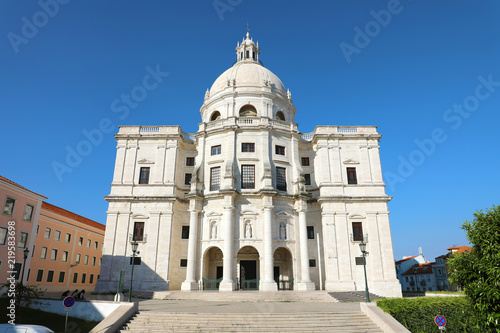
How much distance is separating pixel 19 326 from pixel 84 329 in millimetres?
4784

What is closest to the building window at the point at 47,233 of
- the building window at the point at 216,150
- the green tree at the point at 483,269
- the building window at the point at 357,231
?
the building window at the point at 216,150

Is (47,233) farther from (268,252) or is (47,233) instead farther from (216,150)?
(268,252)

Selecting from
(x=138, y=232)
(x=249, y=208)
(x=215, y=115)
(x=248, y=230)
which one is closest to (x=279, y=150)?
(x=249, y=208)

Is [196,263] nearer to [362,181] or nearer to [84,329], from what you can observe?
[84,329]

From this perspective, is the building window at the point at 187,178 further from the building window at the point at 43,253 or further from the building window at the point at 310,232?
the building window at the point at 43,253

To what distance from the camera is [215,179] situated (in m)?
34.2

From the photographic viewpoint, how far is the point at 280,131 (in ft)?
117

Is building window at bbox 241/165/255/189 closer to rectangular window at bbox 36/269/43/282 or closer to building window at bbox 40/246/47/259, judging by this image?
building window at bbox 40/246/47/259

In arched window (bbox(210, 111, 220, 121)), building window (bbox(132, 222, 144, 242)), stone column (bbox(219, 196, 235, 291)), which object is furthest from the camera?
arched window (bbox(210, 111, 220, 121))

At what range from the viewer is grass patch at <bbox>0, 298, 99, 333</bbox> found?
55.9 ft

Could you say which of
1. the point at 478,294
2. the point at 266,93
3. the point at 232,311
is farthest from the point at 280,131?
the point at 478,294

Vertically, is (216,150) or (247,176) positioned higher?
(216,150)

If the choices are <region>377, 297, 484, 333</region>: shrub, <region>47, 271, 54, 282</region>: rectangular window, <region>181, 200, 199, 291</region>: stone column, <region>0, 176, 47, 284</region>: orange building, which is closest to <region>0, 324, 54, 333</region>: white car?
<region>0, 176, 47, 284</region>: orange building

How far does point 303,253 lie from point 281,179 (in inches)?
324
